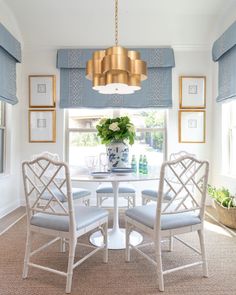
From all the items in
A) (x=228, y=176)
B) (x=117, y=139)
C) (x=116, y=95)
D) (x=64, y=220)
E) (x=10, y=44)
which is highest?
(x=10, y=44)

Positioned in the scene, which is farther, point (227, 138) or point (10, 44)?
point (227, 138)

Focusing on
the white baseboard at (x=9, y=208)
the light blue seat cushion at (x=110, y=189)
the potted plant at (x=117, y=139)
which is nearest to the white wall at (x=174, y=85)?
the white baseboard at (x=9, y=208)

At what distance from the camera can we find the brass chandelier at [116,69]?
2.11 metres

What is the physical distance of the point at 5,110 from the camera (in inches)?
146

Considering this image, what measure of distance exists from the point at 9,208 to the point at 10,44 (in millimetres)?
2269

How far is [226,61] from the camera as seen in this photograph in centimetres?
343

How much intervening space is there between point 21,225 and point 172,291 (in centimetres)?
205

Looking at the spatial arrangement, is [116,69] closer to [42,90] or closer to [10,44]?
[10,44]

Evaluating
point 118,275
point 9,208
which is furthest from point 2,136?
point 118,275

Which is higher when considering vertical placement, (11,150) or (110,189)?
(11,150)

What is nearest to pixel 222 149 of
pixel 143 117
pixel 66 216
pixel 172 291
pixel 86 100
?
pixel 143 117

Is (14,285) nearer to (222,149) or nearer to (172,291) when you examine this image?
(172,291)

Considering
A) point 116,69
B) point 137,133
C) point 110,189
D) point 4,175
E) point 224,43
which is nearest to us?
point 116,69

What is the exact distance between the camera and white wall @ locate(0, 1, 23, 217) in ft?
11.4
